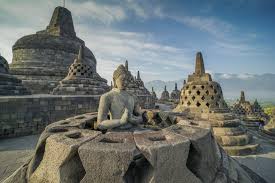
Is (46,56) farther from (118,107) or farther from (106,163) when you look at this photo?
(106,163)

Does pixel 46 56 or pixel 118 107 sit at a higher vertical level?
pixel 46 56

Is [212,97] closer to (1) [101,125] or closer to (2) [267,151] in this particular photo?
(2) [267,151]

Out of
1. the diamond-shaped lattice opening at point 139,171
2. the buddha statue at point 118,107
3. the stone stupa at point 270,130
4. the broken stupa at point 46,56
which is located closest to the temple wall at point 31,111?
the buddha statue at point 118,107

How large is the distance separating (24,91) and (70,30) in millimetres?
15818

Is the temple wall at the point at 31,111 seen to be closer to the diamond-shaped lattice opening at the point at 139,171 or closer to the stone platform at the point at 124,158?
the stone platform at the point at 124,158

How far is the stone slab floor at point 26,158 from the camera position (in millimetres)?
3996

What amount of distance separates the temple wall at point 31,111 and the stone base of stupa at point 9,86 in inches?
123

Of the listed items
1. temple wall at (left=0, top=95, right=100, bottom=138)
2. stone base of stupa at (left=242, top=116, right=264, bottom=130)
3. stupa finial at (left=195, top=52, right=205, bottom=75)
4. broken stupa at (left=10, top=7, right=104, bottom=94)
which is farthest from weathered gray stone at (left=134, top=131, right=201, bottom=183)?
broken stupa at (left=10, top=7, right=104, bottom=94)

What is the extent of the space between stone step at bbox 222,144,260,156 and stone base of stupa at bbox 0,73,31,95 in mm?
11093

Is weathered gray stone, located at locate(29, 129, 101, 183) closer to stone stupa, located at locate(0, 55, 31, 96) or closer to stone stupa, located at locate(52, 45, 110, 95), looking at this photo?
stone stupa, located at locate(0, 55, 31, 96)

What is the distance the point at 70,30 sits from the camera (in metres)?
24.0

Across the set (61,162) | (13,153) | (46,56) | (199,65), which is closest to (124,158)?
(61,162)

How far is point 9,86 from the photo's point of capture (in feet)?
32.4

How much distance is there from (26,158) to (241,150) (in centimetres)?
637
